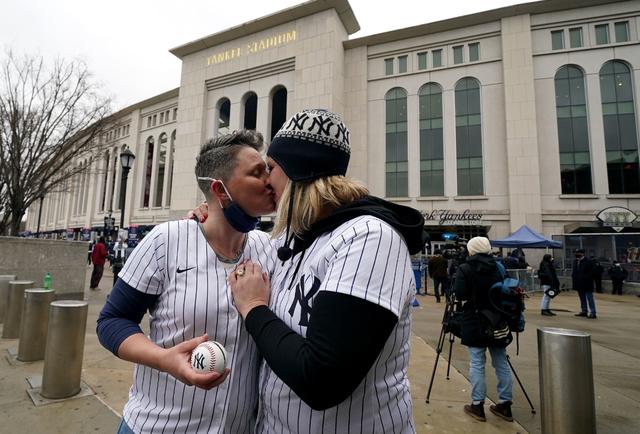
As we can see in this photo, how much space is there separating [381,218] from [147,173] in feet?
142

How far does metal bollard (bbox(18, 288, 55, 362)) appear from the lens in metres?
5.00

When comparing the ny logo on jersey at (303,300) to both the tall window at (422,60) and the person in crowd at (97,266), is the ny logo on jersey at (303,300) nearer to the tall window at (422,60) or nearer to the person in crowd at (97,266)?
the person in crowd at (97,266)

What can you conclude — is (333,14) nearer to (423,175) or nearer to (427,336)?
(423,175)

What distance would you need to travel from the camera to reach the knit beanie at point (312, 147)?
136 centimetres

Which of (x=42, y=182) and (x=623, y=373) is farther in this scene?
(x=42, y=182)

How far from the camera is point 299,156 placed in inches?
54.2

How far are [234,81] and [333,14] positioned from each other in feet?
33.6

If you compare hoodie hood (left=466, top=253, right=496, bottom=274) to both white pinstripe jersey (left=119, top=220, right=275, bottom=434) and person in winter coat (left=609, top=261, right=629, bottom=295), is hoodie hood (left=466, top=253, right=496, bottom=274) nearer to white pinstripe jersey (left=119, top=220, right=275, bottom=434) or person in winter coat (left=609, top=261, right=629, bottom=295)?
white pinstripe jersey (left=119, top=220, right=275, bottom=434)

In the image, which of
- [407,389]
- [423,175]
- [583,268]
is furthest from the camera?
[423,175]

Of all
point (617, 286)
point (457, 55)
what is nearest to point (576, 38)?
point (457, 55)

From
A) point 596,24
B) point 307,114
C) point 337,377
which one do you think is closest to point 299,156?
point 307,114

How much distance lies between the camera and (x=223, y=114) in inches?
1316

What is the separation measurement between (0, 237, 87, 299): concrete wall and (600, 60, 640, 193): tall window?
28907 mm


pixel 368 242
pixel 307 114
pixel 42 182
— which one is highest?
pixel 42 182
